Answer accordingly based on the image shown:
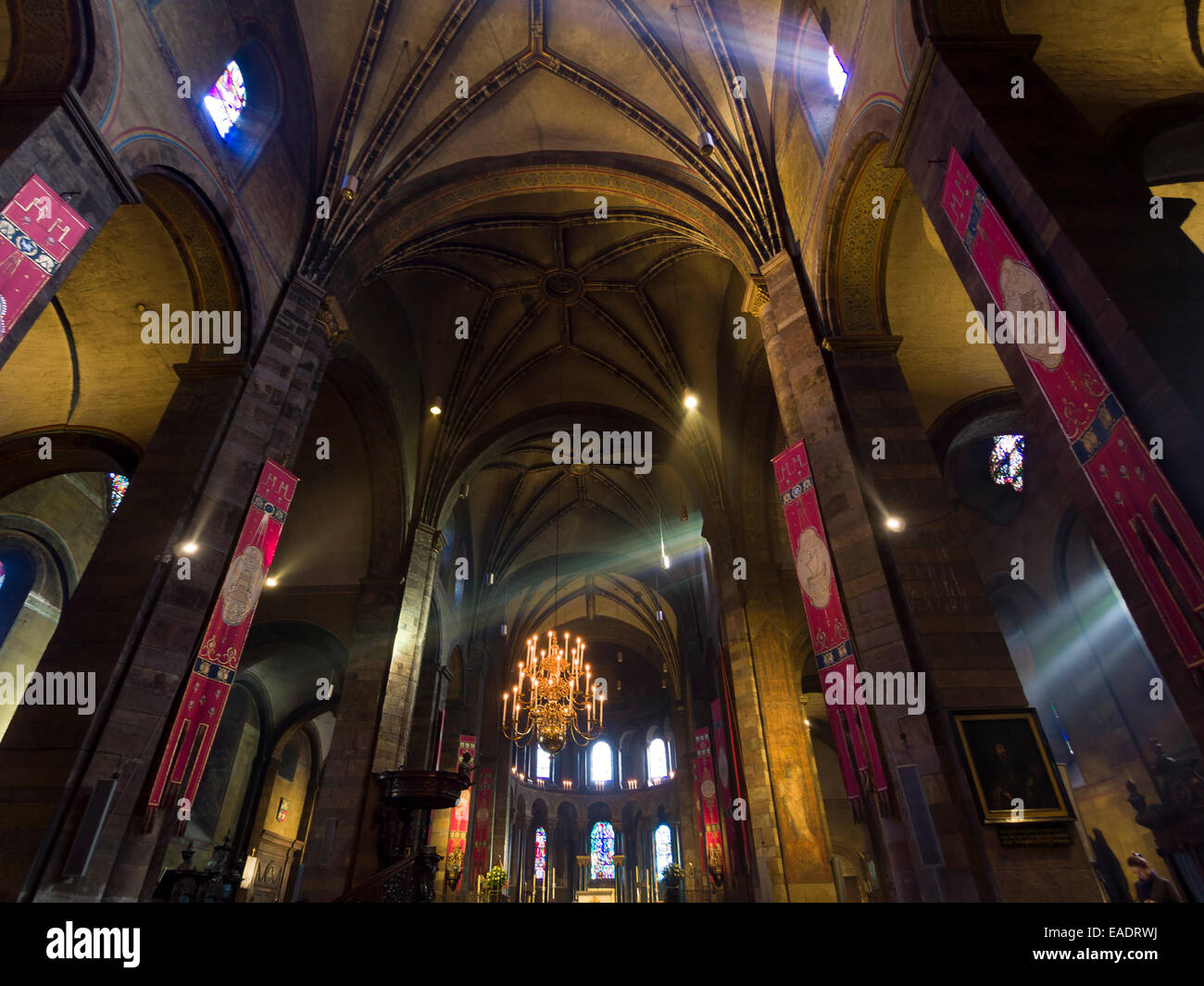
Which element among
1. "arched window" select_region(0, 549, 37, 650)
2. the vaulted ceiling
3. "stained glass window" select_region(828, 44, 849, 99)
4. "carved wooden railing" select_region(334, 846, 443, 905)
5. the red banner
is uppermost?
the vaulted ceiling

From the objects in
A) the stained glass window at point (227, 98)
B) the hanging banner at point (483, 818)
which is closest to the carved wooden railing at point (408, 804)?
the hanging banner at point (483, 818)

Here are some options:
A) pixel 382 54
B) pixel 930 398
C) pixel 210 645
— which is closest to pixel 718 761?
pixel 930 398

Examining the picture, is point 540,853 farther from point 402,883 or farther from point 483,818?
point 402,883

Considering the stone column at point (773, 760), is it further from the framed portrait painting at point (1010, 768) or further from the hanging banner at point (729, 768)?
the framed portrait painting at point (1010, 768)

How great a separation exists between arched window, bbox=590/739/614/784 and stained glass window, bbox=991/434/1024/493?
29458 millimetres

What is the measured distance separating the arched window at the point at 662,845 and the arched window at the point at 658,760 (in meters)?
2.47

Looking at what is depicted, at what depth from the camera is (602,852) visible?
35.5 m

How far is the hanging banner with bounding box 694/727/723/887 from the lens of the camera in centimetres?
1761

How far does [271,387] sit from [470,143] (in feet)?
22.6

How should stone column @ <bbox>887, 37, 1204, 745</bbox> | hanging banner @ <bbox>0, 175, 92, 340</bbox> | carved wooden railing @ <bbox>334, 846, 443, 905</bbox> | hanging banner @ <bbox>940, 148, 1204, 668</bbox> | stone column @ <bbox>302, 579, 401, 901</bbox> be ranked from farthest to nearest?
A: stone column @ <bbox>302, 579, 401, 901</bbox>, carved wooden railing @ <bbox>334, 846, 443, 905</bbox>, hanging banner @ <bbox>0, 175, 92, 340</bbox>, stone column @ <bbox>887, 37, 1204, 745</bbox>, hanging banner @ <bbox>940, 148, 1204, 668</bbox>

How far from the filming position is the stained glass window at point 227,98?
356 inches

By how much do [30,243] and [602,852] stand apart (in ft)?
124

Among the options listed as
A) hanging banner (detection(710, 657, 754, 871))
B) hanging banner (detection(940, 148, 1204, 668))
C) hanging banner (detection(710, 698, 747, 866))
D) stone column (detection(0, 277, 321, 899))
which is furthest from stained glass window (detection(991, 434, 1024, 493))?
stone column (detection(0, 277, 321, 899))

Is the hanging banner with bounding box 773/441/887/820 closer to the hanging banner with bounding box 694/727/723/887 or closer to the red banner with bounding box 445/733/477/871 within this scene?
the hanging banner with bounding box 694/727/723/887
